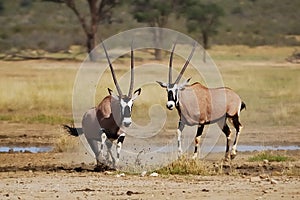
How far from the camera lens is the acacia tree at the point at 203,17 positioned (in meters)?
61.2

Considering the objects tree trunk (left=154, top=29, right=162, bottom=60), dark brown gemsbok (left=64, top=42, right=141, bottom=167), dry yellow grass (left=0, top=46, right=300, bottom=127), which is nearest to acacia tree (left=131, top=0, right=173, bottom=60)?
tree trunk (left=154, top=29, right=162, bottom=60)

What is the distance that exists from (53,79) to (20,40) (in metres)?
27.9

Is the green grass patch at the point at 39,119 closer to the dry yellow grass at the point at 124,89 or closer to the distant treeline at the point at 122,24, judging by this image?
the dry yellow grass at the point at 124,89

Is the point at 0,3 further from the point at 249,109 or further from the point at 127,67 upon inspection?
the point at 249,109

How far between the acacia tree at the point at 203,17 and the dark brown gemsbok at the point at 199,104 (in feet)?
145

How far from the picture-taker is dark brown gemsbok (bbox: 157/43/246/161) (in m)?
15.7

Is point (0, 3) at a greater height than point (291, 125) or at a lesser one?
greater

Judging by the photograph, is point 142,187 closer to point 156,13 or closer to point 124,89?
point 124,89

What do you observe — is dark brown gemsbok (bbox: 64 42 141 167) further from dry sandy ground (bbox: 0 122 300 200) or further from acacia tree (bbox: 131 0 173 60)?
acacia tree (bbox: 131 0 173 60)

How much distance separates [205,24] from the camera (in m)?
63.1

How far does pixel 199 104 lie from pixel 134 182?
3.37 metres

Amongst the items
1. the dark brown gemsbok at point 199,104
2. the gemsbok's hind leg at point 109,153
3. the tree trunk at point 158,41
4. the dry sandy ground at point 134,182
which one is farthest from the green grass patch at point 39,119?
the tree trunk at point 158,41

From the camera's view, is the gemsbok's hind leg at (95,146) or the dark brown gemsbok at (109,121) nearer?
the dark brown gemsbok at (109,121)

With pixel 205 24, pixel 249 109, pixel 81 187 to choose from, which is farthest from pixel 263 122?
pixel 205 24
